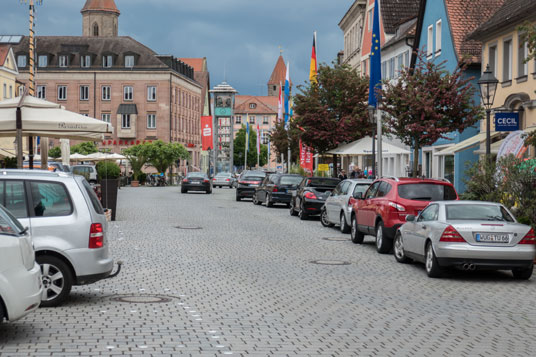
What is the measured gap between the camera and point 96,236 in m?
10.5

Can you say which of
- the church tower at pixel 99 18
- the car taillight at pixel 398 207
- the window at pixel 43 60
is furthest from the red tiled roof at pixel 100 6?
the car taillight at pixel 398 207

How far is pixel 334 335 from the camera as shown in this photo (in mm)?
8750

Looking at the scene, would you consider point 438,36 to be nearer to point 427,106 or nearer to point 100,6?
point 427,106

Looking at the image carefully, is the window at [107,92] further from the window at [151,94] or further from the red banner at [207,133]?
the red banner at [207,133]

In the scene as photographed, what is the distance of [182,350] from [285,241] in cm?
1322

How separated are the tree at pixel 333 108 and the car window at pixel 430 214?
27.2m

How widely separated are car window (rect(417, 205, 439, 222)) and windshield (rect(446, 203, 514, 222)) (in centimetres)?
29

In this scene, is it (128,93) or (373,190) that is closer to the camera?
(373,190)

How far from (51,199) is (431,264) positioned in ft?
21.7

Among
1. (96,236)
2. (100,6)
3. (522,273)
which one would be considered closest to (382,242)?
(522,273)

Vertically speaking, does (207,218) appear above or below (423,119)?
below

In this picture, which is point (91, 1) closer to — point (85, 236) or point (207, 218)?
point (207, 218)

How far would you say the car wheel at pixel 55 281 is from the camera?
10.3 metres

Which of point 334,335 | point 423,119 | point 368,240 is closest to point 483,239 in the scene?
point 334,335
